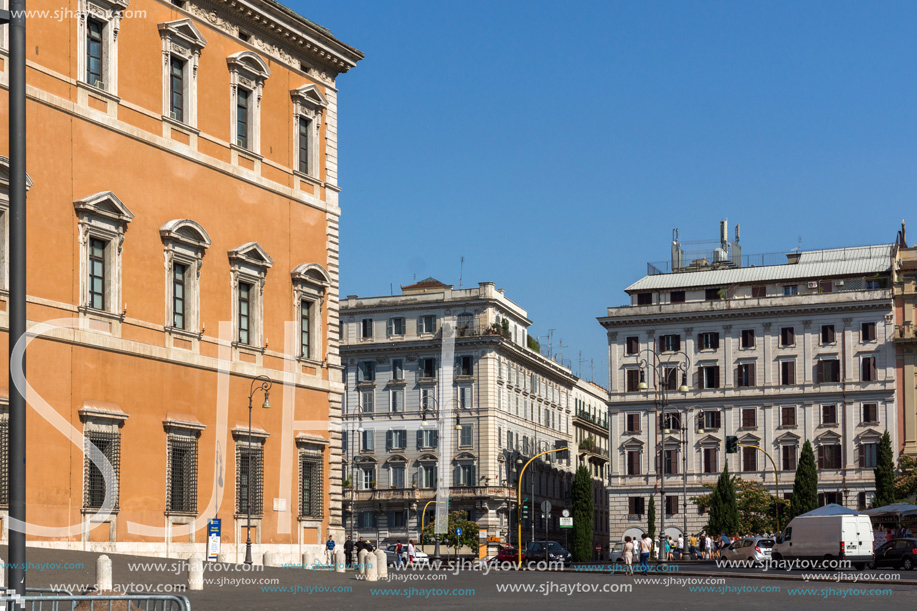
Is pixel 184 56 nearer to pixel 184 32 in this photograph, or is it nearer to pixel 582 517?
pixel 184 32

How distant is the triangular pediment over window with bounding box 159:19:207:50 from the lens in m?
34.1

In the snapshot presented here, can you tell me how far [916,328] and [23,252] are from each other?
8516cm

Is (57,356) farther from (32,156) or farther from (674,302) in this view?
(674,302)

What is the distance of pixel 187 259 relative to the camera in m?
34.7

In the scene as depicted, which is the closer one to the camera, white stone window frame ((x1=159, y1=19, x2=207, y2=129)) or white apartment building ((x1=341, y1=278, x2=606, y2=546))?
white stone window frame ((x1=159, y1=19, x2=207, y2=129))

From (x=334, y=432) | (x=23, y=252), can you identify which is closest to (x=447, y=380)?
(x=334, y=432)

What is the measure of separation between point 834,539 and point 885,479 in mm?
32493

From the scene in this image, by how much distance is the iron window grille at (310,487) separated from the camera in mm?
39156

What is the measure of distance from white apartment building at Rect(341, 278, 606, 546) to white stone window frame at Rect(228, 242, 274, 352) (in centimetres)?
5741

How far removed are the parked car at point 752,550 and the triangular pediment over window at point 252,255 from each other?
2861 centimetres

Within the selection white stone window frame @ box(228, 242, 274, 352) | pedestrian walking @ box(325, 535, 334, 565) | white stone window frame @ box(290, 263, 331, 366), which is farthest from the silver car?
white stone window frame @ box(228, 242, 274, 352)

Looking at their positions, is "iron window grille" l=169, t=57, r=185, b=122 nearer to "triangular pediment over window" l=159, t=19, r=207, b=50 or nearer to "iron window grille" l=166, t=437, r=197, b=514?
"triangular pediment over window" l=159, t=19, r=207, b=50

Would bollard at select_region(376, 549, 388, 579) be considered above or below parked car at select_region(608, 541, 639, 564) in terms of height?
above

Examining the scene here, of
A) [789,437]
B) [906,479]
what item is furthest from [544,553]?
[789,437]
